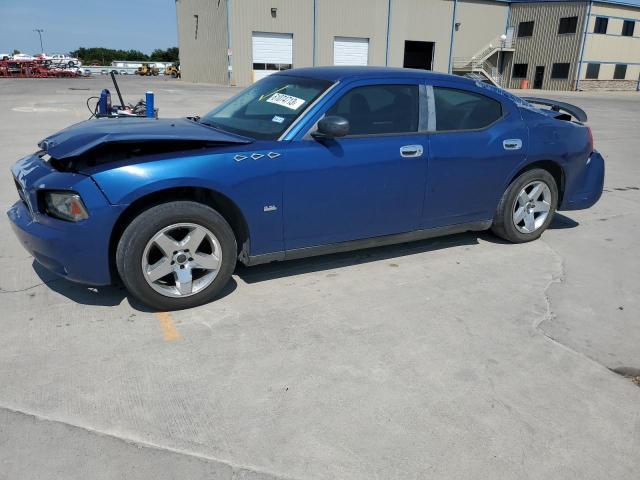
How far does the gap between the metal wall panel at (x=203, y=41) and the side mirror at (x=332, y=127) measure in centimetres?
3461

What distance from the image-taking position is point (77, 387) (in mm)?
2840

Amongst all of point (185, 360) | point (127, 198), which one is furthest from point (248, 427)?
point (127, 198)

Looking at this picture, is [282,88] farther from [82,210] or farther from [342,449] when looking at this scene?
[342,449]

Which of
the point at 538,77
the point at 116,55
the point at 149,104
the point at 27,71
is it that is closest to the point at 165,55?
the point at 116,55

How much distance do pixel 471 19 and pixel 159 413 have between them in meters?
46.6

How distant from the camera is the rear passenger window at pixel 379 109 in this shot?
4.10 metres

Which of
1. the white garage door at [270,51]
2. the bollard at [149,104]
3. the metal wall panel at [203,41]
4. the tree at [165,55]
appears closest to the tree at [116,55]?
the tree at [165,55]

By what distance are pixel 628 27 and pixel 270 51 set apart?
30206 mm

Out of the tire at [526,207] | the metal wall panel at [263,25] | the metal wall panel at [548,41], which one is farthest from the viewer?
the metal wall panel at [548,41]

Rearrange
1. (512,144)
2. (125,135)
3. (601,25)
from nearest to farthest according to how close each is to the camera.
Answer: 1. (125,135)
2. (512,144)
3. (601,25)

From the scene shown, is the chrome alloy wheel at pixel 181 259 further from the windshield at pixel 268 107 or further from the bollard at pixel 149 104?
the bollard at pixel 149 104

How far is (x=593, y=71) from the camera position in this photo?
43625mm

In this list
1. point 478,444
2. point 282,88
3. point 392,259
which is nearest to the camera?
point 478,444

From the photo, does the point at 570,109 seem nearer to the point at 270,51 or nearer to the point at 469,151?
the point at 469,151
